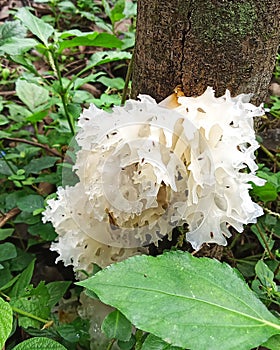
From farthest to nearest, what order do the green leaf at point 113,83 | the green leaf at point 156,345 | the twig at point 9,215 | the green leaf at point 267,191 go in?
the green leaf at point 113,83, the twig at point 9,215, the green leaf at point 267,191, the green leaf at point 156,345

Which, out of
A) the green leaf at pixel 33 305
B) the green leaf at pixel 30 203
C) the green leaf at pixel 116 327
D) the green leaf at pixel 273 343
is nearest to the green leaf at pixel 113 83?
the green leaf at pixel 30 203

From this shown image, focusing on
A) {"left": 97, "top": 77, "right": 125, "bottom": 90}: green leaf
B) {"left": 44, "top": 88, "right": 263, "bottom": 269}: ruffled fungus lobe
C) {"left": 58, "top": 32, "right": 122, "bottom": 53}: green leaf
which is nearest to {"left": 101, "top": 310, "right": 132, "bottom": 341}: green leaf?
{"left": 44, "top": 88, "right": 263, "bottom": 269}: ruffled fungus lobe

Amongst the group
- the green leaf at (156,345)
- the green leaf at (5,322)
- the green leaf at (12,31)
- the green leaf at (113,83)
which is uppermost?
the green leaf at (12,31)

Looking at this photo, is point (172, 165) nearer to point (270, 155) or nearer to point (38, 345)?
point (38, 345)

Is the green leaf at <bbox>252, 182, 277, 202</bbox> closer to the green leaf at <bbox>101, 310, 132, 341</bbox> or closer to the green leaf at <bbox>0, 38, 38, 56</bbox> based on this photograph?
the green leaf at <bbox>101, 310, 132, 341</bbox>

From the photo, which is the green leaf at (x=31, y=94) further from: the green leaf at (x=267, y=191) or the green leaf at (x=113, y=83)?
the green leaf at (x=267, y=191)

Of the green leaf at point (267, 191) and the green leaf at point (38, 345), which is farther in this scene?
the green leaf at point (267, 191)

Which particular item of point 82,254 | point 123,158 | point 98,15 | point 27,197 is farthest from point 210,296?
point 98,15
